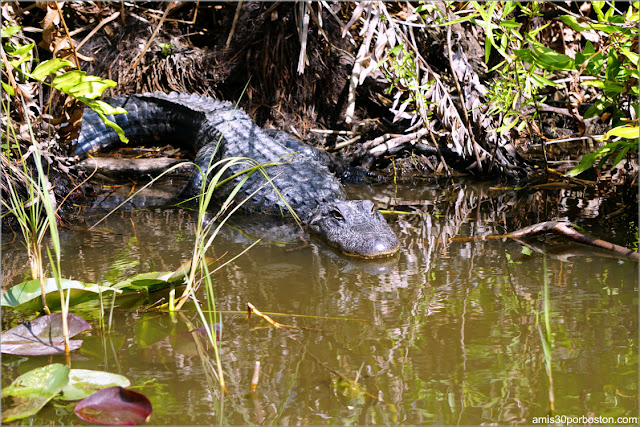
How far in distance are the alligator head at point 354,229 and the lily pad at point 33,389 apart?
194cm

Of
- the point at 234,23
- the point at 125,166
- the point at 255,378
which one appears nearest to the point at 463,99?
the point at 234,23

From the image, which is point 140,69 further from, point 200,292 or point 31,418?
point 31,418

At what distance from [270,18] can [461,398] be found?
16.6ft

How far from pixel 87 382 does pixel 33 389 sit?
0.50 ft

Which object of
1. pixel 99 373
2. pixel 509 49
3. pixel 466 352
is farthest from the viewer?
pixel 509 49

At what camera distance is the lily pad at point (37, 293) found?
2285 mm

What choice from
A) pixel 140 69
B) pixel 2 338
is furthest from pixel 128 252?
pixel 140 69

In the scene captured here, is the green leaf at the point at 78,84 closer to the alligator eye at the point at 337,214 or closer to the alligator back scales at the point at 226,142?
the alligator back scales at the point at 226,142

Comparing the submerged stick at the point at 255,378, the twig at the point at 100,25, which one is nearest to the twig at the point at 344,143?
the twig at the point at 100,25

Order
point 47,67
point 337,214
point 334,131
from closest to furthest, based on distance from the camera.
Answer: point 47,67
point 337,214
point 334,131

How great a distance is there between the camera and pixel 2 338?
2.13m

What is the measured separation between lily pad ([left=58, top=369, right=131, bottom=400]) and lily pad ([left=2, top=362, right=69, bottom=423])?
28 mm

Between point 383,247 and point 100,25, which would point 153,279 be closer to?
point 383,247

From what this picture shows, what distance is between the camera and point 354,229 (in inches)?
145
